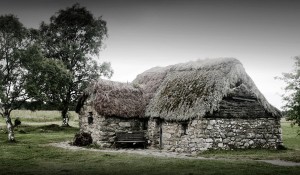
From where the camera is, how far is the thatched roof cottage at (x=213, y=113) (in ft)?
70.6

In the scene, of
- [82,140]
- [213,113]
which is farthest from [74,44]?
[213,113]

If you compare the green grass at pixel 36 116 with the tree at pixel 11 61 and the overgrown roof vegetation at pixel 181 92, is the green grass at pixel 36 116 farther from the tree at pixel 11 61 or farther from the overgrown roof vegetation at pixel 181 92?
the overgrown roof vegetation at pixel 181 92

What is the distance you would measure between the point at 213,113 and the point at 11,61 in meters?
16.7

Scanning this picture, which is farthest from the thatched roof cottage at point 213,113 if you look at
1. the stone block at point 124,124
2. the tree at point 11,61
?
the tree at point 11,61

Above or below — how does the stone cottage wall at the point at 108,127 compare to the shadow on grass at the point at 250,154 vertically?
above

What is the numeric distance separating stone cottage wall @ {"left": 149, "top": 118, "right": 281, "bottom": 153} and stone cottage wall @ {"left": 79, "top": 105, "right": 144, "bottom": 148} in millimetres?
3240

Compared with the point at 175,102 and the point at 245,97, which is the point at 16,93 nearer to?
the point at 175,102

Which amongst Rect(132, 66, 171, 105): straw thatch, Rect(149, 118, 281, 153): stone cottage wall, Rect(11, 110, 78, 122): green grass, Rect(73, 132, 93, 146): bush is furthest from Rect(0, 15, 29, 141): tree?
Rect(11, 110, 78, 122): green grass

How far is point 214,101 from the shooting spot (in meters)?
21.7

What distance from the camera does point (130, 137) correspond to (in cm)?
2484

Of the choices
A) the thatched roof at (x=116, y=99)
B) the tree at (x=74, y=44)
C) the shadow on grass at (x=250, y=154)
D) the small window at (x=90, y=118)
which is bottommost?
the shadow on grass at (x=250, y=154)

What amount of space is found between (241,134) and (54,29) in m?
28.1

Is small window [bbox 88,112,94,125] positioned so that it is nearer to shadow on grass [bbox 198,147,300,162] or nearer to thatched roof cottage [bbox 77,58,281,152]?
thatched roof cottage [bbox 77,58,281,152]

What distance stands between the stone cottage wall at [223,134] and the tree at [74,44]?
2174 cm
